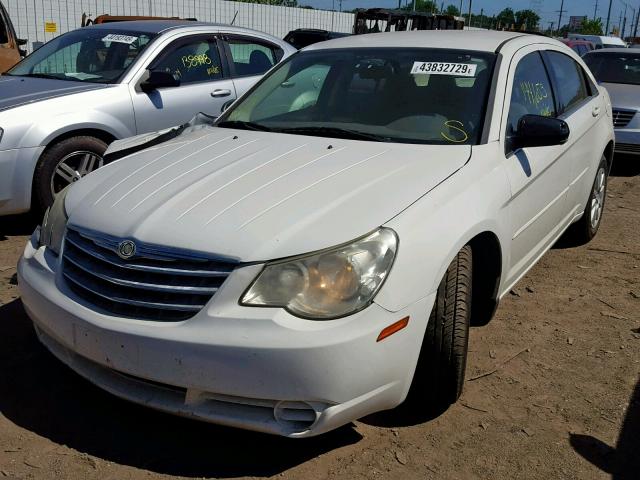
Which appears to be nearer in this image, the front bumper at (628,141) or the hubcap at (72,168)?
the hubcap at (72,168)

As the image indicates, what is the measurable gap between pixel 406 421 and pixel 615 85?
26.1 feet

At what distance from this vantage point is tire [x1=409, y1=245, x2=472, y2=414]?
2771 millimetres

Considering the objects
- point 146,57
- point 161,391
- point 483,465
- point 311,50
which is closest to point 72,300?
point 161,391

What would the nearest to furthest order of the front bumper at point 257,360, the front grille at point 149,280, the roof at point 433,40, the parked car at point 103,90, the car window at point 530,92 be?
1. the front bumper at point 257,360
2. the front grille at point 149,280
3. the car window at point 530,92
4. the roof at point 433,40
5. the parked car at point 103,90

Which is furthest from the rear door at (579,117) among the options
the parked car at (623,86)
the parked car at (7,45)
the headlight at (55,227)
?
the parked car at (7,45)

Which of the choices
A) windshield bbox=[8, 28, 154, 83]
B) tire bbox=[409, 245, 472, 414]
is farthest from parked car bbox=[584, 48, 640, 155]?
tire bbox=[409, 245, 472, 414]

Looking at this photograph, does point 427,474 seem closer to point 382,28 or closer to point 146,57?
point 146,57

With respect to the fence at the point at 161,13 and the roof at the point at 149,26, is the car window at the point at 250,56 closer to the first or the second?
the roof at the point at 149,26

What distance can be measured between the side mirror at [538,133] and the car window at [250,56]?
12.6ft

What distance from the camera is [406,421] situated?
3.01m

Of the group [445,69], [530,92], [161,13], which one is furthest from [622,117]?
[161,13]

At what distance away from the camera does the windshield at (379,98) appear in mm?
3504

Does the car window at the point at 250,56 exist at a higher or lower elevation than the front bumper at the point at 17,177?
higher

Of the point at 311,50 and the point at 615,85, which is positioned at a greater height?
the point at 311,50
